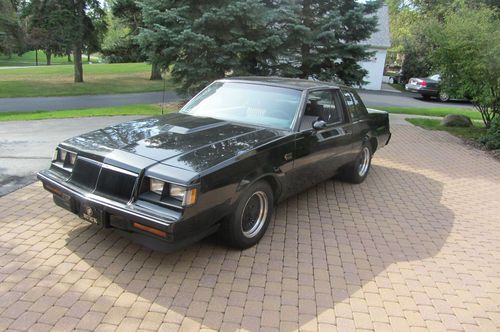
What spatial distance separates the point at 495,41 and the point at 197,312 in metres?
10.7

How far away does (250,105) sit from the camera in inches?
200

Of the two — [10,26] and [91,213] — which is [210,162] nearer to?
[91,213]

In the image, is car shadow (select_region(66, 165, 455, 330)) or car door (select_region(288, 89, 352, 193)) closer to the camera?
car shadow (select_region(66, 165, 455, 330))

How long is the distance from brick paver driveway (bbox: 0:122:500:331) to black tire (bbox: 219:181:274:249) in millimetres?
145

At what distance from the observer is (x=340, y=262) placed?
4.14m

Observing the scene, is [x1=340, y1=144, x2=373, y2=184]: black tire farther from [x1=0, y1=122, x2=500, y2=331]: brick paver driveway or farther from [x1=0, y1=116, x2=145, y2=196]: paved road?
[x1=0, y1=116, x2=145, y2=196]: paved road

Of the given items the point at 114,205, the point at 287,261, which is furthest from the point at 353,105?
the point at 114,205

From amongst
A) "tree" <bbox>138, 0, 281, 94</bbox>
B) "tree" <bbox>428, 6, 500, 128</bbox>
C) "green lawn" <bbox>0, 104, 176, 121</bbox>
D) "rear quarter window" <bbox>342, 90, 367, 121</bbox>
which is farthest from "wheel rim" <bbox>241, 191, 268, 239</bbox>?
"green lawn" <bbox>0, 104, 176, 121</bbox>

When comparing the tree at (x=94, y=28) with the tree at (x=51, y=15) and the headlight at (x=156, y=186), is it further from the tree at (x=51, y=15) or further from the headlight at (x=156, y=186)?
the headlight at (x=156, y=186)

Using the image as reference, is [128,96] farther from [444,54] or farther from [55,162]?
[55,162]

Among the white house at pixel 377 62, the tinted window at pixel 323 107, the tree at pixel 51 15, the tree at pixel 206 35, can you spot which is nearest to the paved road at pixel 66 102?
the tree at pixel 206 35

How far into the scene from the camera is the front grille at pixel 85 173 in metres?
3.69

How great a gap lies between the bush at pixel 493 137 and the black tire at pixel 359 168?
5.41 meters

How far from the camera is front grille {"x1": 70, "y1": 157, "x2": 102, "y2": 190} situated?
369 centimetres
